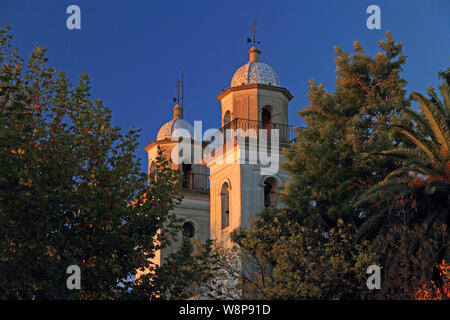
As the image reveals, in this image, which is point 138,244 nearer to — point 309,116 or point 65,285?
point 65,285

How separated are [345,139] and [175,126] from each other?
14.9 m

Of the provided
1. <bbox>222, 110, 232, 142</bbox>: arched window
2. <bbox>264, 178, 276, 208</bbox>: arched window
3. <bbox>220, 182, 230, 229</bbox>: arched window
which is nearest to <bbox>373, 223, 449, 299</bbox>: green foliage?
<bbox>264, 178, 276, 208</bbox>: arched window

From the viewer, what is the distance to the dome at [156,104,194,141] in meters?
35.8

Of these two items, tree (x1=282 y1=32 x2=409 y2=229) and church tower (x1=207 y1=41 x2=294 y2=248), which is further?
church tower (x1=207 y1=41 x2=294 y2=248)

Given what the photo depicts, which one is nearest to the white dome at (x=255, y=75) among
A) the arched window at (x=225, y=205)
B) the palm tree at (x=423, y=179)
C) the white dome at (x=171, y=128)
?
the arched window at (x=225, y=205)

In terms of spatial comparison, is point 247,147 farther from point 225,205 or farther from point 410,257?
point 410,257

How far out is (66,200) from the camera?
15.5m

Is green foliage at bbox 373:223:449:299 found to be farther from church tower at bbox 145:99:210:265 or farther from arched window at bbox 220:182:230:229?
church tower at bbox 145:99:210:265

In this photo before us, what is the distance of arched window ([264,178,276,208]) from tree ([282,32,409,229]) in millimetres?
2412

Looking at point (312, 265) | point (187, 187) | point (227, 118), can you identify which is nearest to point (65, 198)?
point (312, 265)

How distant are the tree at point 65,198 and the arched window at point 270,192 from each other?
31.8 ft

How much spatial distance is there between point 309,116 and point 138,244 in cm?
1022

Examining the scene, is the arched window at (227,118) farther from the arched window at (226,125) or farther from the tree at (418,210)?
the tree at (418,210)
